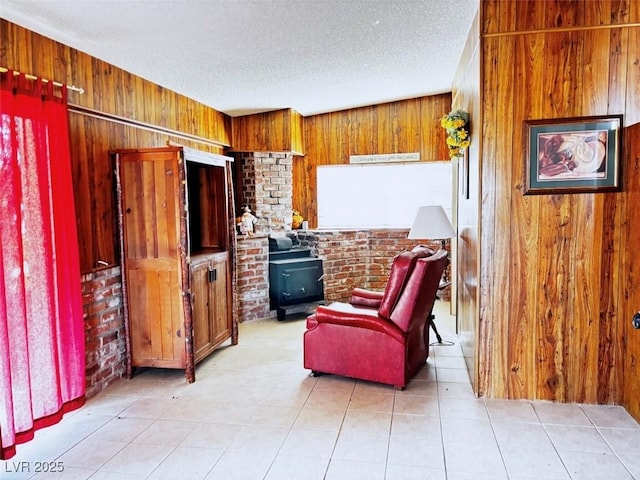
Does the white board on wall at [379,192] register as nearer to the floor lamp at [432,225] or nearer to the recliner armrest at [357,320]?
the floor lamp at [432,225]

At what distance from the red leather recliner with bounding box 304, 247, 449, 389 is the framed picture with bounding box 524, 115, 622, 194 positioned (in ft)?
3.09

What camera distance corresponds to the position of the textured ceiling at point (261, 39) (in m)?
2.69

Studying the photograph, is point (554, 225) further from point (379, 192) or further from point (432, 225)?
point (379, 192)

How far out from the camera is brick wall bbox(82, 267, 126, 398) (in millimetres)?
3260

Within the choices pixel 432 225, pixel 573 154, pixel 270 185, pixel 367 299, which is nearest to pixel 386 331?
pixel 367 299

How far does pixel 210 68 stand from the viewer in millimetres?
3840

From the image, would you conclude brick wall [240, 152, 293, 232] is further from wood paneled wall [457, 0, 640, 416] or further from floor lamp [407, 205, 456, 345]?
wood paneled wall [457, 0, 640, 416]

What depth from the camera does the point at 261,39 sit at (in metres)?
3.30

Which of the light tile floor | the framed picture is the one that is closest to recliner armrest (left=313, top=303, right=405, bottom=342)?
the light tile floor

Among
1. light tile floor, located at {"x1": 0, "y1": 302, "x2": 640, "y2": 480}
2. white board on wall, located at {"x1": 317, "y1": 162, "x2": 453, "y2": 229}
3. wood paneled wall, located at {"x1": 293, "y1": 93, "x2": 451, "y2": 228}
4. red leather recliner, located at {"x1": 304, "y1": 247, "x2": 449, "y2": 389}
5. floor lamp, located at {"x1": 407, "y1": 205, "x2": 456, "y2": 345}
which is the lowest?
light tile floor, located at {"x1": 0, "y1": 302, "x2": 640, "y2": 480}

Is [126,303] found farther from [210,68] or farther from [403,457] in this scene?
[403,457]

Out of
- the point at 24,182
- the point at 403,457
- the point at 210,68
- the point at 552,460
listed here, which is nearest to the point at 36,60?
the point at 24,182

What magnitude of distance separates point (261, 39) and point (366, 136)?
3179 millimetres

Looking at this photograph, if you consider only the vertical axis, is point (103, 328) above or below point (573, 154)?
below
